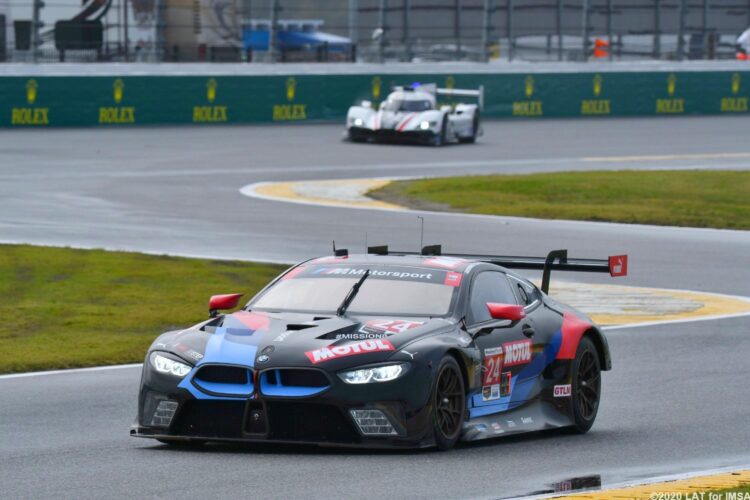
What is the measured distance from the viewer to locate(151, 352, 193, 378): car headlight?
8.68 meters

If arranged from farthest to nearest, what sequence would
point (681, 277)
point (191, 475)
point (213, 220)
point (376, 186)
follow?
point (376, 186), point (213, 220), point (681, 277), point (191, 475)

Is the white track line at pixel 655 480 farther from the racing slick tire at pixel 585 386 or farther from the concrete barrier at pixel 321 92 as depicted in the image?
the concrete barrier at pixel 321 92

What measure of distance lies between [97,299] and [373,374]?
8418 mm

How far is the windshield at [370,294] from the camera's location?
9.44 meters

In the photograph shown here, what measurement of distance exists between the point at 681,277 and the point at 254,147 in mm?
19246

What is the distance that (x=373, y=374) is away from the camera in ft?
28.0

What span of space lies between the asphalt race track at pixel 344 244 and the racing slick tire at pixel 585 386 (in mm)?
135

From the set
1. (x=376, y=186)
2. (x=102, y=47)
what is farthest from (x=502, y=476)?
(x=102, y=47)

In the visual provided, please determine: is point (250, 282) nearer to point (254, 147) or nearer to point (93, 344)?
point (93, 344)

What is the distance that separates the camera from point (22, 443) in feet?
29.7

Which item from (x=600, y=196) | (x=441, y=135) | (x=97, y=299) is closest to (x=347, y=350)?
(x=97, y=299)

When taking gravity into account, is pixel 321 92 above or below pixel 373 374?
above

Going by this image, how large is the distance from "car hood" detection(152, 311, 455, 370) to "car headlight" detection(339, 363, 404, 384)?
0.05 m

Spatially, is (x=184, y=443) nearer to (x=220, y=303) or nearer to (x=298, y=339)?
(x=298, y=339)
